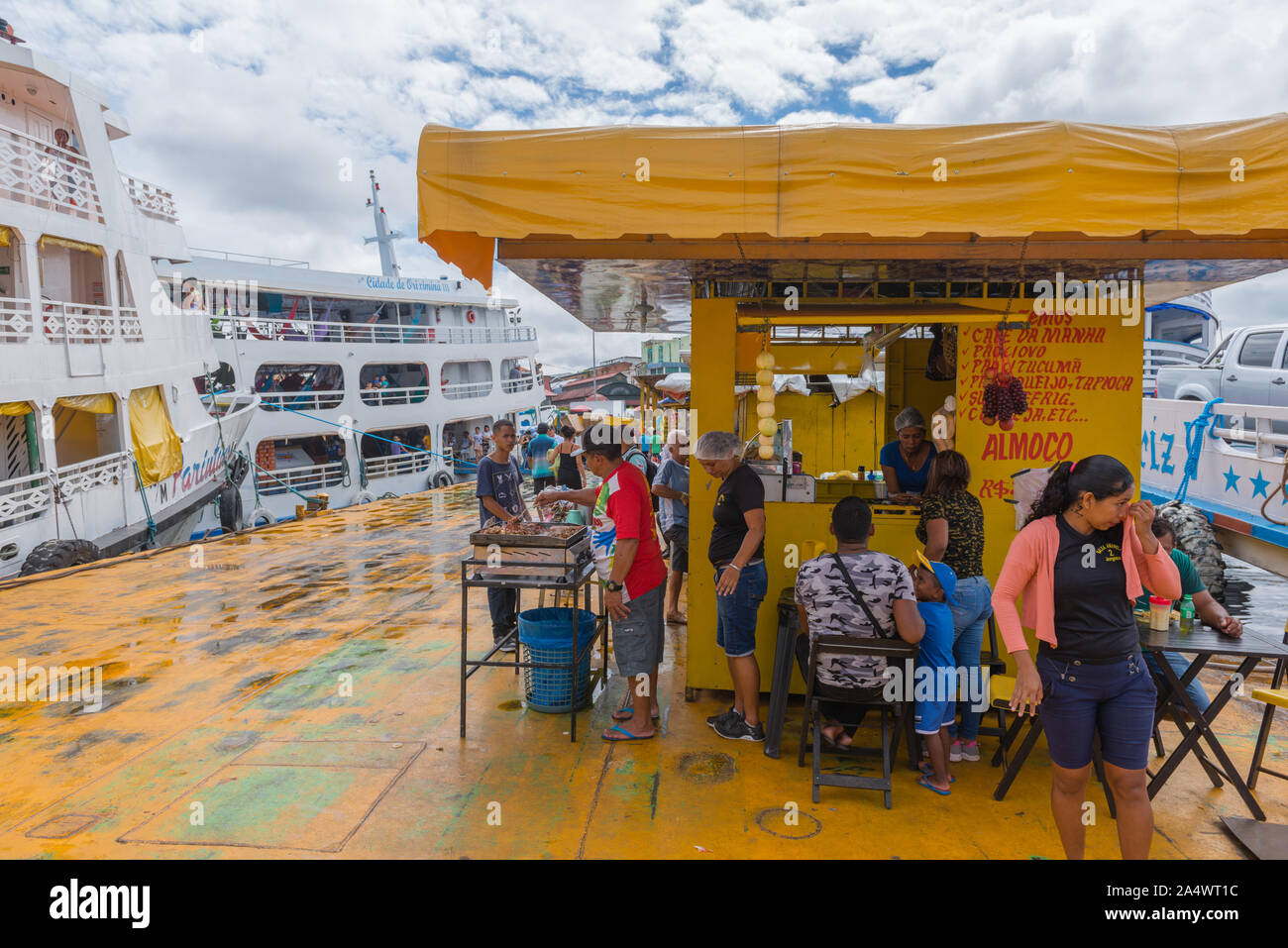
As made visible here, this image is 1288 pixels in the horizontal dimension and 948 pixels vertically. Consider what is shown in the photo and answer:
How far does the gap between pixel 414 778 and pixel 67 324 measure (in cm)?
1010

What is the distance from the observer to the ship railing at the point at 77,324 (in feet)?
33.9

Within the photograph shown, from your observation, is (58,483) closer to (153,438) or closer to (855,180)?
(153,438)

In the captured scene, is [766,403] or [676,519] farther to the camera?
[676,519]

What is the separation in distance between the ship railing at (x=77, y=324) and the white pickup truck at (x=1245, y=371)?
16.1m

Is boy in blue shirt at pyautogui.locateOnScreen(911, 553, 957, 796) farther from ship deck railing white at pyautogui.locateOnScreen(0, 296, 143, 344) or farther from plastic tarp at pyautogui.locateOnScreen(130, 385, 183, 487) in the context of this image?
plastic tarp at pyautogui.locateOnScreen(130, 385, 183, 487)

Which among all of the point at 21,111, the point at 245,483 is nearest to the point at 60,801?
the point at 21,111

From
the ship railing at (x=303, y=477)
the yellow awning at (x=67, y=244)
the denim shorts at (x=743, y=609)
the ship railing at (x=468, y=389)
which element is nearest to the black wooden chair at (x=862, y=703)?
the denim shorts at (x=743, y=609)

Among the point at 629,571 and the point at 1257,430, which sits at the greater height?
the point at 1257,430

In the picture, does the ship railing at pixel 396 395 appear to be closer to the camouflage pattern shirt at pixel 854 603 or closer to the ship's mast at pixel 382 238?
the ship's mast at pixel 382 238

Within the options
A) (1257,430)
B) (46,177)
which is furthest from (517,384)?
(1257,430)

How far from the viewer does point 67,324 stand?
10.5 metres

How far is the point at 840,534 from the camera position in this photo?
3.80 meters

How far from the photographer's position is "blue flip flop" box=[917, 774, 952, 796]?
12.7ft
